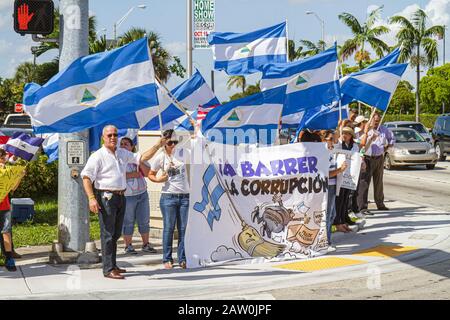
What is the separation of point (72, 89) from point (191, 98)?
6104mm

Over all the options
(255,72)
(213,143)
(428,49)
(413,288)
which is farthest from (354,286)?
(428,49)

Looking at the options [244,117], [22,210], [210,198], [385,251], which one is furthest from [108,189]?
[22,210]

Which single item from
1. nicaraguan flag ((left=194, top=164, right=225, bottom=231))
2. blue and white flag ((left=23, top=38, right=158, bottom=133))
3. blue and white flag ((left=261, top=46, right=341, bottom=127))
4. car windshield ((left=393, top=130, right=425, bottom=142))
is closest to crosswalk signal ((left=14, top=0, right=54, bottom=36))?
blue and white flag ((left=23, top=38, right=158, bottom=133))

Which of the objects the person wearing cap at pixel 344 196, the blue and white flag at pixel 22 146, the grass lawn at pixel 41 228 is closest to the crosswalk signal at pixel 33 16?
the blue and white flag at pixel 22 146

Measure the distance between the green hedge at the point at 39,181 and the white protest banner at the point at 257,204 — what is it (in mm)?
7458

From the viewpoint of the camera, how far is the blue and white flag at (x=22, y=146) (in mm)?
10195

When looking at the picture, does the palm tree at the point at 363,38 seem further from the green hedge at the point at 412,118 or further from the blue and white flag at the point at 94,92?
the blue and white flag at the point at 94,92

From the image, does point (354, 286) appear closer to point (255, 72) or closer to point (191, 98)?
point (191, 98)

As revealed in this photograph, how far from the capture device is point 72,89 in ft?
29.5

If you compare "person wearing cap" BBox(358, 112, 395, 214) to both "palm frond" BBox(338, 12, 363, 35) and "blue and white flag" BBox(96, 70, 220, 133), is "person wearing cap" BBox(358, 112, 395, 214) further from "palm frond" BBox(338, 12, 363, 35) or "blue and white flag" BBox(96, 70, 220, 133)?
"palm frond" BBox(338, 12, 363, 35)

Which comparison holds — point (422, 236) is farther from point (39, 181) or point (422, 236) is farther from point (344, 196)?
point (39, 181)

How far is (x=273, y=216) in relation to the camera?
1023 centimetres

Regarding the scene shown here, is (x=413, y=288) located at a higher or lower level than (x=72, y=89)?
lower

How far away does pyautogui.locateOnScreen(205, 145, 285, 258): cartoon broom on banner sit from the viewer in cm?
996
